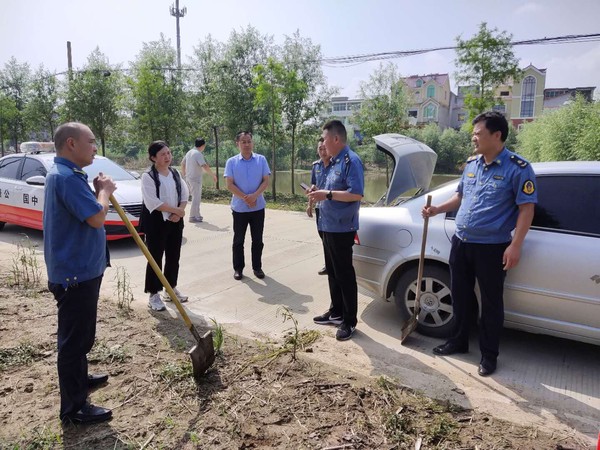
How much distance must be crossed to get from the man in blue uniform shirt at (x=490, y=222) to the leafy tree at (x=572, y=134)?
825 cm

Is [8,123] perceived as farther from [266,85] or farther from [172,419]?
[172,419]

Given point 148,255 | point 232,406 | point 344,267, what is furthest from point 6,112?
point 232,406

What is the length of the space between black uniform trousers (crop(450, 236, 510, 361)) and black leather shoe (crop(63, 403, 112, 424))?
2.66m

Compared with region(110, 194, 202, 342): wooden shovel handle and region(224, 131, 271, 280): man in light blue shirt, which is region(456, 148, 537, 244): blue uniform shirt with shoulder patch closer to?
region(110, 194, 202, 342): wooden shovel handle

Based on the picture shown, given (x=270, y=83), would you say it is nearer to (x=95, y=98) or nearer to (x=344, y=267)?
(x=95, y=98)

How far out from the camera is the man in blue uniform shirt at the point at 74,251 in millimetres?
2561

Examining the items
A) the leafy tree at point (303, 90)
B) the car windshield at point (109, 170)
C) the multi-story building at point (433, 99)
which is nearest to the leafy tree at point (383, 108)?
the leafy tree at point (303, 90)

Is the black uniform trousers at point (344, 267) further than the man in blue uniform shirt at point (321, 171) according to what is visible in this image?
No

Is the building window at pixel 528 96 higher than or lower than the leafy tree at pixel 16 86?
higher

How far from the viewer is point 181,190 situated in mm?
4793

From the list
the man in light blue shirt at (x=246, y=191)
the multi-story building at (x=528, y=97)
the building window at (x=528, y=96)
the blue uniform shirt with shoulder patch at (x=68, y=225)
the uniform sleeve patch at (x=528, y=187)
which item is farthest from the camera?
the building window at (x=528, y=96)

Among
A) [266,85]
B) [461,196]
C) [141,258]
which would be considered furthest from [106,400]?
[266,85]

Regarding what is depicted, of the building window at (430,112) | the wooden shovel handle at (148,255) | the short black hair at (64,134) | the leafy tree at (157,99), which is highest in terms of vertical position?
the building window at (430,112)

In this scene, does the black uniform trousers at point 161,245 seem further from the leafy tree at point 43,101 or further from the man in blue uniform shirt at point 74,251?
the leafy tree at point 43,101
